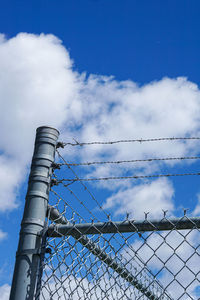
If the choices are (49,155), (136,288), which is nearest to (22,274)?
(49,155)

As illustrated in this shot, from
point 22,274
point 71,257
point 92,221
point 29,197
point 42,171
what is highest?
point 42,171

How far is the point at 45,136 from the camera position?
2.72m

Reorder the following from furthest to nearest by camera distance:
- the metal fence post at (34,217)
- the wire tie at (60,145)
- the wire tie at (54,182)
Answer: the wire tie at (60,145) < the wire tie at (54,182) < the metal fence post at (34,217)

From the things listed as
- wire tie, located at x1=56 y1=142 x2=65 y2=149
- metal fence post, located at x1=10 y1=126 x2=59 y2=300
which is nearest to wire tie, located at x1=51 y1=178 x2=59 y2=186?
metal fence post, located at x1=10 y1=126 x2=59 y2=300

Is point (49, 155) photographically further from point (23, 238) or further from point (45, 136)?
point (23, 238)

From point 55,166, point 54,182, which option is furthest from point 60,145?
point 54,182

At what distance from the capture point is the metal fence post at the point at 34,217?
90.4 inches

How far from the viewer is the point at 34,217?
8.00 ft

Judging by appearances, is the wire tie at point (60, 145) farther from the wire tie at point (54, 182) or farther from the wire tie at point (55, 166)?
the wire tie at point (54, 182)

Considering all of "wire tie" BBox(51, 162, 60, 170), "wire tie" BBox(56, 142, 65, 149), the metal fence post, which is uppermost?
"wire tie" BBox(56, 142, 65, 149)

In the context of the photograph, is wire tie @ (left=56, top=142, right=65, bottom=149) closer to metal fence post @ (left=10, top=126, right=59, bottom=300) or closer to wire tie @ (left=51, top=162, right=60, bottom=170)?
metal fence post @ (left=10, top=126, right=59, bottom=300)

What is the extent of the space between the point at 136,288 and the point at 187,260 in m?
1.33

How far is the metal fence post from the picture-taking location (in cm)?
230

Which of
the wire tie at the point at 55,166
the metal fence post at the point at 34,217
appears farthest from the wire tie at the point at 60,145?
the wire tie at the point at 55,166
